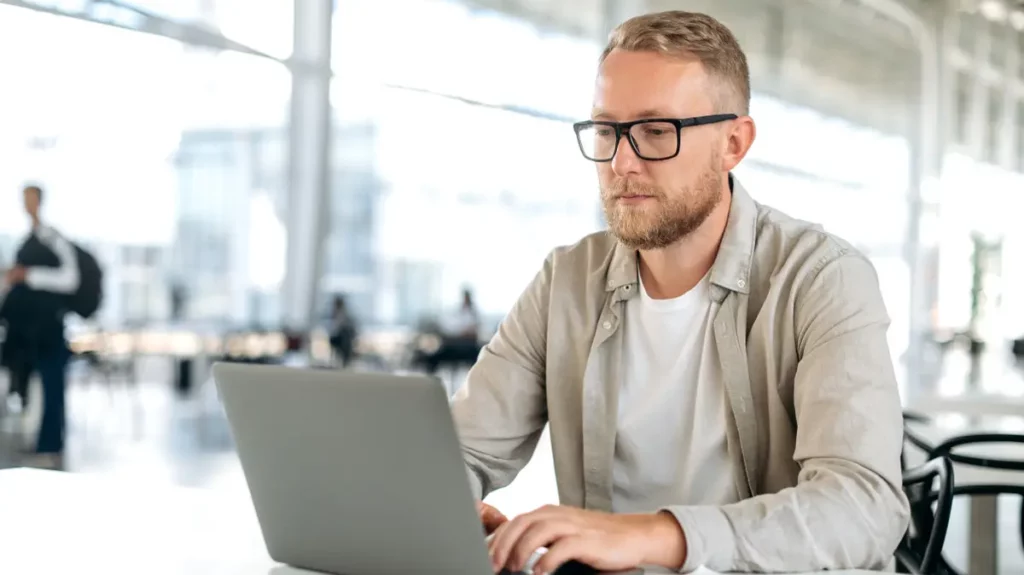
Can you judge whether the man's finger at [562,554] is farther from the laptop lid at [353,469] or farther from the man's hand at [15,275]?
the man's hand at [15,275]

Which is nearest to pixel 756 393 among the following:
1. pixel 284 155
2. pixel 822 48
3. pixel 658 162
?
pixel 658 162

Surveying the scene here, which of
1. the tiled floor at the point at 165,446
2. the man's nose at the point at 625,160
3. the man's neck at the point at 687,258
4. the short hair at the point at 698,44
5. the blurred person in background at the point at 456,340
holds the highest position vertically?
the short hair at the point at 698,44

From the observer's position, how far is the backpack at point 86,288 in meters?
6.18

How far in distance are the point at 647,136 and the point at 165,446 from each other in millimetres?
5634

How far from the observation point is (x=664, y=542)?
1139 mm

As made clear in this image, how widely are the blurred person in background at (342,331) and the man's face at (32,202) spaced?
2370mm

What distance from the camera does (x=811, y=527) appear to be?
1200mm

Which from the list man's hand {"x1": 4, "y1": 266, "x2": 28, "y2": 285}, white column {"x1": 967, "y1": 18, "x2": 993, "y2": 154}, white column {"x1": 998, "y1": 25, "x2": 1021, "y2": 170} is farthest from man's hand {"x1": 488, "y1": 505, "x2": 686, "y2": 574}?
white column {"x1": 998, "y1": 25, "x2": 1021, "y2": 170}

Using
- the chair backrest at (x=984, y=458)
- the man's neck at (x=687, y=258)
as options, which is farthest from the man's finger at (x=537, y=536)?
the chair backrest at (x=984, y=458)

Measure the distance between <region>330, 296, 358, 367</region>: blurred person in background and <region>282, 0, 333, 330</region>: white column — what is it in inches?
9.1

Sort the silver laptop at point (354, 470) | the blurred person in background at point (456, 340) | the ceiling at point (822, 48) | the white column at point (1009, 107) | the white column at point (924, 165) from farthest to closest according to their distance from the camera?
the white column at point (1009, 107) < the white column at point (924, 165) < the ceiling at point (822, 48) < the blurred person in background at point (456, 340) < the silver laptop at point (354, 470)

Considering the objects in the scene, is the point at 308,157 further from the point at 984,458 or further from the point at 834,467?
the point at 834,467

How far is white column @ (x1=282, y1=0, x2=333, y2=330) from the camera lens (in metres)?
7.50

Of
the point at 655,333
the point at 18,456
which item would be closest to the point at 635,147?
the point at 655,333
